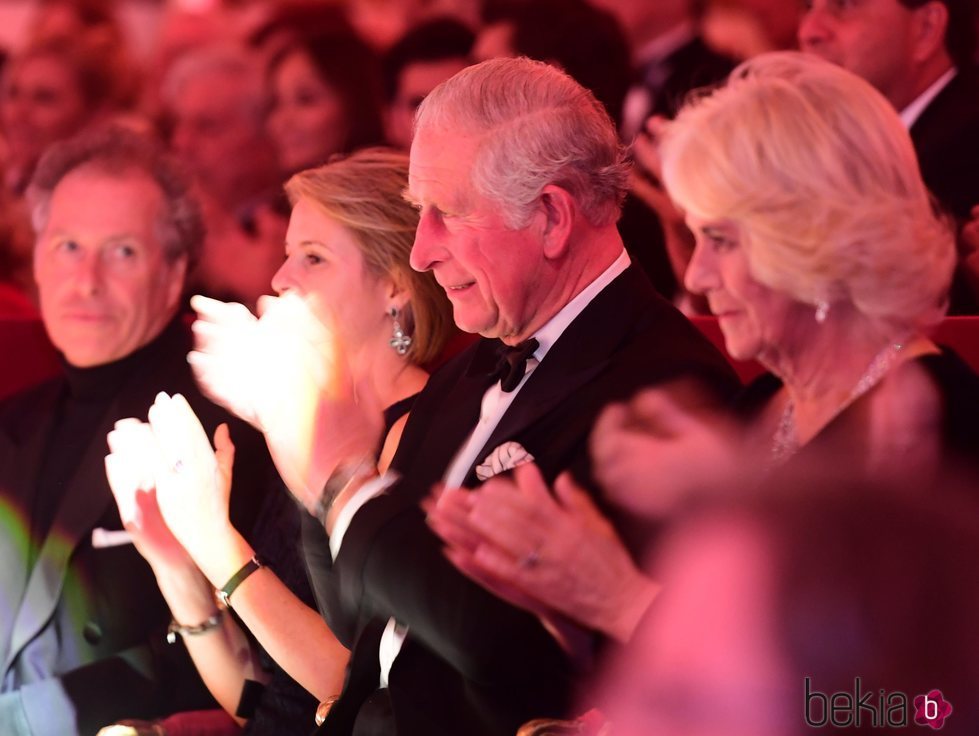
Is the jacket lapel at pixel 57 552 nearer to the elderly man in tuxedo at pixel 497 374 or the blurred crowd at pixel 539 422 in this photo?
the blurred crowd at pixel 539 422

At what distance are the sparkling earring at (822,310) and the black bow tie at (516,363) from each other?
439 mm

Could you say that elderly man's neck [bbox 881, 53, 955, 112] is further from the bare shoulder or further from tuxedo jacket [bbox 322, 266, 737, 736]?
the bare shoulder

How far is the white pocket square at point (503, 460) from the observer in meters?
1.74

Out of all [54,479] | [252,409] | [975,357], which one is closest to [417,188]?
[252,409]

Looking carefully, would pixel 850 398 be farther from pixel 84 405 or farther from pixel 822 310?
pixel 84 405

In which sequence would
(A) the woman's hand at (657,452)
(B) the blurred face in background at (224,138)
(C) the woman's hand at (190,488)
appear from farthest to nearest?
(B) the blurred face in background at (224,138) → (C) the woman's hand at (190,488) → (A) the woman's hand at (657,452)

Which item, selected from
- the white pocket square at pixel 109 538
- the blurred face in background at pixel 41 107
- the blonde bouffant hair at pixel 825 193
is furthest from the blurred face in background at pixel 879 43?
the blurred face in background at pixel 41 107

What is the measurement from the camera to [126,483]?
2.20m

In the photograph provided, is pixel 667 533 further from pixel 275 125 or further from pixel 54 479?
pixel 275 125

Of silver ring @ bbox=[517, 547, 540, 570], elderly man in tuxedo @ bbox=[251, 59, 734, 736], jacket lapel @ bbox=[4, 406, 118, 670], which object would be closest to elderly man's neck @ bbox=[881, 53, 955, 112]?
elderly man in tuxedo @ bbox=[251, 59, 734, 736]

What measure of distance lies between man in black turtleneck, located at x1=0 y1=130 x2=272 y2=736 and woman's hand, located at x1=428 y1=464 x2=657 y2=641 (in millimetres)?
863

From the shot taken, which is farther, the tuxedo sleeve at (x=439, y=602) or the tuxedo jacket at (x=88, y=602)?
the tuxedo jacket at (x=88, y=602)

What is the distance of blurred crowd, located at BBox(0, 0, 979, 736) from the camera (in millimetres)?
1419

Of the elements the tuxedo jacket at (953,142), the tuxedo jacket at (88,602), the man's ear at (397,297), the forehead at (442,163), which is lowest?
the tuxedo jacket at (88,602)
